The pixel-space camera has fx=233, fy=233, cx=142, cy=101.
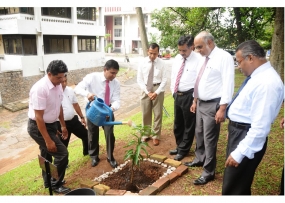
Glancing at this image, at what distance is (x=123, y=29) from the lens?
33.5 metres

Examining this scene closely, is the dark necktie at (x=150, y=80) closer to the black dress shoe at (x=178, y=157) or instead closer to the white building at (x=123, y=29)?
the black dress shoe at (x=178, y=157)

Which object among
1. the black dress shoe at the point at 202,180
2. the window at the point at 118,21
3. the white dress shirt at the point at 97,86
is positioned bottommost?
the black dress shoe at the point at 202,180

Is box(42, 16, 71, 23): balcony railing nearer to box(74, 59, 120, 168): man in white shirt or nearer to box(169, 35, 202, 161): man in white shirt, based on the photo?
box(74, 59, 120, 168): man in white shirt

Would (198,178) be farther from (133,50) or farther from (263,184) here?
(133,50)

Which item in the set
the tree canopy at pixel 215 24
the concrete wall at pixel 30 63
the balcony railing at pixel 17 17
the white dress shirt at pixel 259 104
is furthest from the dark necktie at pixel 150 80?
the balcony railing at pixel 17 17

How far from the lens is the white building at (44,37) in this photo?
41.3 ft

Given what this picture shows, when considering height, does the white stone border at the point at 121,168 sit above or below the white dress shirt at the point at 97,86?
below

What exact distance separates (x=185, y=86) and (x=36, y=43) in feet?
40.9

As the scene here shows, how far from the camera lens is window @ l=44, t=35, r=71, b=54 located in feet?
47.1

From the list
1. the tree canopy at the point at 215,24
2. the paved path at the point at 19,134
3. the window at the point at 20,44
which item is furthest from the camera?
the window at the point at 20,44

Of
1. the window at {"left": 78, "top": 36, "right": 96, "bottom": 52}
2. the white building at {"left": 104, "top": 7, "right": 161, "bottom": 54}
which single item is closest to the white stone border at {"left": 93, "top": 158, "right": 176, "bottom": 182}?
the window at {"left": 78, "top": 36, "right": 96, "bottom": 52}

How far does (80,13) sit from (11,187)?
1521 centimetres

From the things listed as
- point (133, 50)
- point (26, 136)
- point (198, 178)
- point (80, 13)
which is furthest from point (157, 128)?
point (133, 50)

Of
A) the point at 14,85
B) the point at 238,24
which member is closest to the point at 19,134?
the point at 14,85
